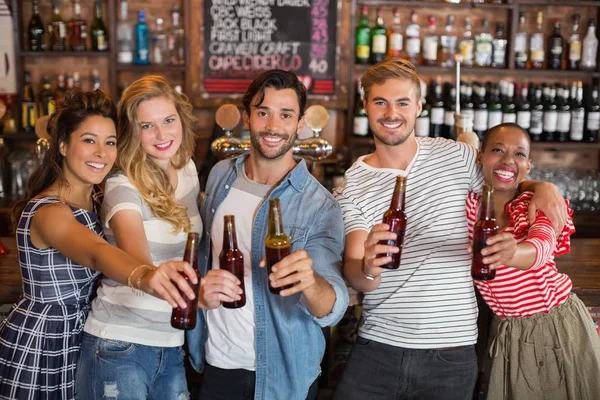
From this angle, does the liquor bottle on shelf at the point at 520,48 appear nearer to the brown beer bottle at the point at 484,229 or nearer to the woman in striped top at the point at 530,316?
the woman in striped top at the point at 530,316

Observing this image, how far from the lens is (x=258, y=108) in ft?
6.26

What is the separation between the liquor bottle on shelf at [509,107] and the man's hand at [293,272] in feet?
10.5

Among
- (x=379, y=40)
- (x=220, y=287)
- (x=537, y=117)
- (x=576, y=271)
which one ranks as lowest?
(x=576, y=271)

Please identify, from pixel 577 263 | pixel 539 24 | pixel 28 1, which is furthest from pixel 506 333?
pixel 28 1

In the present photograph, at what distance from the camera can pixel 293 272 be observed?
1583 millimetres

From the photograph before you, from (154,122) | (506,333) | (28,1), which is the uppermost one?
(28,1)

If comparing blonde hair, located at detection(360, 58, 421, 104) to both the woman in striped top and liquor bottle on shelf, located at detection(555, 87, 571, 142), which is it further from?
liquor bottle on shelf, located at detection(555, 87, 571, 142)

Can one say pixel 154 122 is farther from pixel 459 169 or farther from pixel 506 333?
pixel 506 333

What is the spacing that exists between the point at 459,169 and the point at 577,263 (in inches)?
37.3

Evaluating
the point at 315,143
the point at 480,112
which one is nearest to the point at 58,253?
the point at 315,143

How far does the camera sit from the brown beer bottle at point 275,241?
1635 mm

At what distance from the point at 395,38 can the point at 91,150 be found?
2.96 metres

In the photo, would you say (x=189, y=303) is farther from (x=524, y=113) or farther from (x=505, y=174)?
(x=524, y=113)

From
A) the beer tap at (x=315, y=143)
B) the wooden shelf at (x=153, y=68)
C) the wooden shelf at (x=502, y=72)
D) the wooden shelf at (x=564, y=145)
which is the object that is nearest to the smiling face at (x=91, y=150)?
the beer tap at (x=315, y=143)
